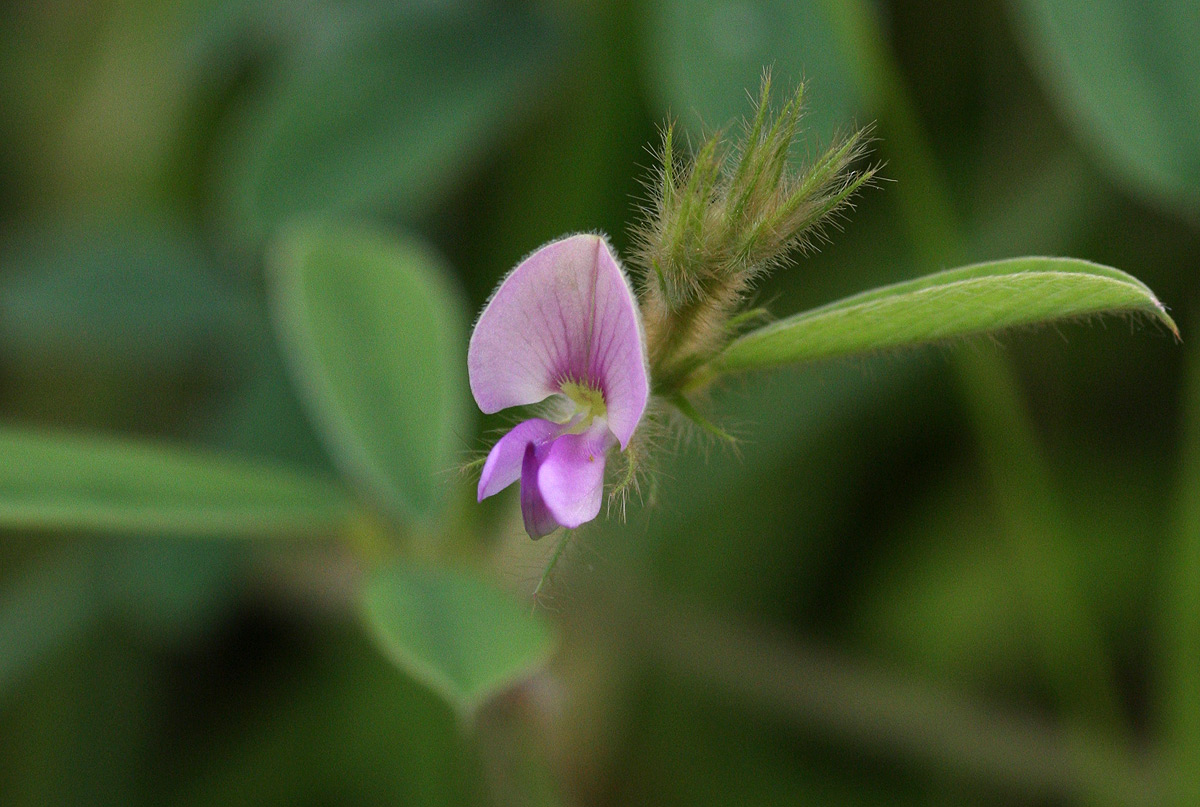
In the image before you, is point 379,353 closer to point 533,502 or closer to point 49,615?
point 533,502

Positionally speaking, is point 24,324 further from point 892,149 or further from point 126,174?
point 892,149

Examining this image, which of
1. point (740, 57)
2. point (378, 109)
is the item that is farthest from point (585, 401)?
point (378, 109)

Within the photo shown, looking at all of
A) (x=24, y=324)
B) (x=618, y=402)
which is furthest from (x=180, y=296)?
(x=618, y=402)

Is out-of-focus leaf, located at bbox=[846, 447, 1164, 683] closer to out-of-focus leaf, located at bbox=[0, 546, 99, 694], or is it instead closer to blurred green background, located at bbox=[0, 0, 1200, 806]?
blurred green background, located at bbox=[0, 0, 1200, 806]

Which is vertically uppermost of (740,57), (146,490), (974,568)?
(740,57)

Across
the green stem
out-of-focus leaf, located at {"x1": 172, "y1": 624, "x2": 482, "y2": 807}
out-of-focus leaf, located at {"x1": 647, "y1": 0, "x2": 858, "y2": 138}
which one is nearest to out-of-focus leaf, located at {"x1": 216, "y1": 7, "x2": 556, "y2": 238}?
out-of-focus leaf, located at {"x1": 647, "y1": 0, "x2": 858, "y2": 138}

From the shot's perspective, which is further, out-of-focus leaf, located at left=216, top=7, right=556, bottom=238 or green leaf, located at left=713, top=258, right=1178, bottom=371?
out-of-focus leaf, located at left=216, top=7, right=556, bottom=238
